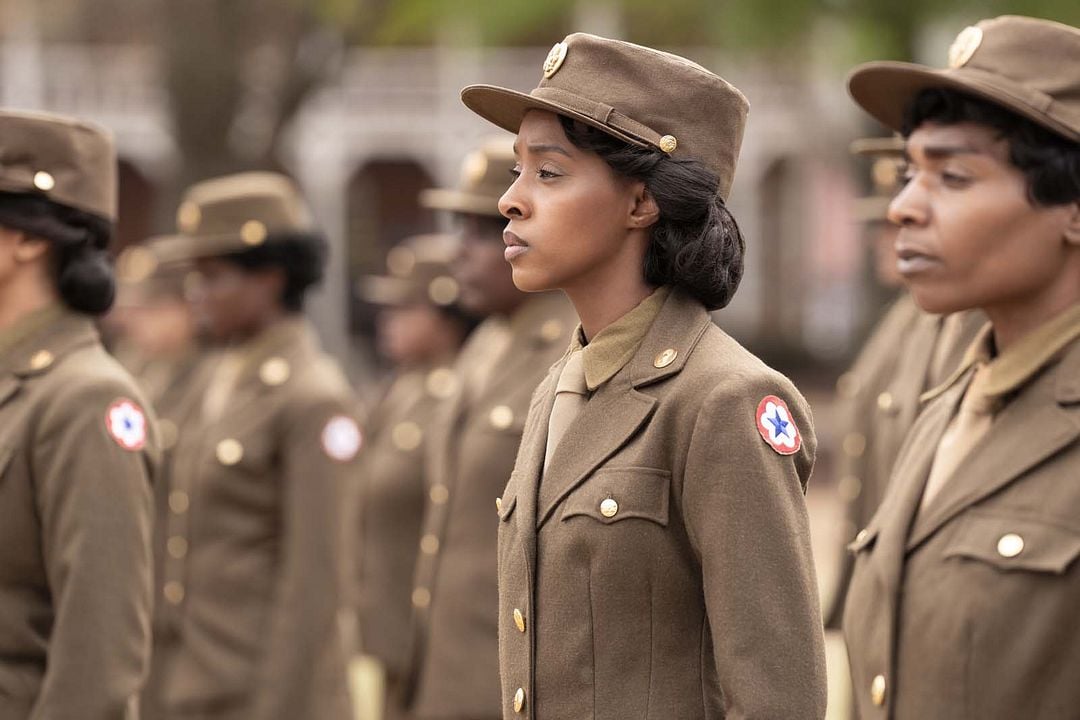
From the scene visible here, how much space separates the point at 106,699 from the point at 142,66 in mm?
26419

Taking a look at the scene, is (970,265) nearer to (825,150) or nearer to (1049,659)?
(1049,659)

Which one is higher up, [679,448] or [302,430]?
[679,448]

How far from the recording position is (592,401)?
2959mm

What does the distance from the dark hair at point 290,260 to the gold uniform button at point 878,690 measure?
311 centimetres

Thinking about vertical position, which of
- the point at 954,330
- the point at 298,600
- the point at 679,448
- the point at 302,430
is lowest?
the point at 298,600

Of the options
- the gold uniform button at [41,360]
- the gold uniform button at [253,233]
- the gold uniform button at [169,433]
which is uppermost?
the gold uniform button at [41,360]

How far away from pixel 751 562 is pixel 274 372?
3034 millimetres

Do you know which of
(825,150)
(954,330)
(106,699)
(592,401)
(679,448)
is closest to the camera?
(679,448)

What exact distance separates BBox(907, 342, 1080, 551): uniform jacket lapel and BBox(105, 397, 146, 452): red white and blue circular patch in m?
1.60

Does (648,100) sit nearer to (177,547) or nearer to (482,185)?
(482,185)

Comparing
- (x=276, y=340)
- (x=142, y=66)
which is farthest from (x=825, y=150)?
(x=276, y=340)

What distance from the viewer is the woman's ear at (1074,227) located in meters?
3.09

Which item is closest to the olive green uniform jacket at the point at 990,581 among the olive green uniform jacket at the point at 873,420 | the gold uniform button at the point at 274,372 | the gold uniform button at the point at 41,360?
the gold uniform button at the point at 41,360

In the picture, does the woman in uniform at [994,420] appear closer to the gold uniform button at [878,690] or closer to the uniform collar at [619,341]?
the gold uniform button at [878,690]
